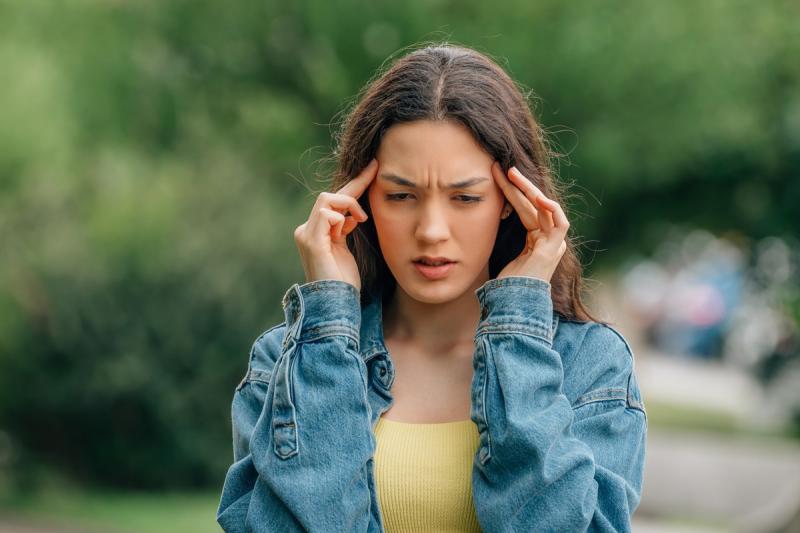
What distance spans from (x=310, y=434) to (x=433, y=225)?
0.51 metres

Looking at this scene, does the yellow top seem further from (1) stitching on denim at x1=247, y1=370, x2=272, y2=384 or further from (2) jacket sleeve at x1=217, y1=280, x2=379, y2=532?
(1) stitching on denim at x1=247, y1=370, x2=272, y2=384

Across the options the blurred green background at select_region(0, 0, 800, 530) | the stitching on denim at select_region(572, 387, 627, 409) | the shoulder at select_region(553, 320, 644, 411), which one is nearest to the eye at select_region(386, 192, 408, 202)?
the shoulder at select_region(553, 320, 644, 411)

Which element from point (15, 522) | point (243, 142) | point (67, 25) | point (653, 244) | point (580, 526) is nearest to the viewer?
point (580, 526)

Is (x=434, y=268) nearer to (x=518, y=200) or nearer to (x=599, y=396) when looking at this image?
(x=518, y=200)

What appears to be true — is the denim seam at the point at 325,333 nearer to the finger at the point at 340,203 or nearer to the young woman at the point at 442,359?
the young woman at the point at 442,359

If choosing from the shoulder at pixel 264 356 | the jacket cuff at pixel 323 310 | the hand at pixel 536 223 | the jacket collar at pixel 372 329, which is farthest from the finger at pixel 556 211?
the shoulder at pixel 264 356

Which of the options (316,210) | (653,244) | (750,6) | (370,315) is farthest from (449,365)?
(653,244)

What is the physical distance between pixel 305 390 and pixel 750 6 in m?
11.9

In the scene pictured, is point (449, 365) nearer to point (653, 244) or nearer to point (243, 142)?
point (243, 142)

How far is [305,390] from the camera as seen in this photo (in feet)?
8.89

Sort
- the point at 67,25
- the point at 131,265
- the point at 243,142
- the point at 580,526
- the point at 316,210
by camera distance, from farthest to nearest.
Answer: the point at 67,25 → the point at 243,142 → the point at 131,265 → the point at 316,210 → the point at 580,526

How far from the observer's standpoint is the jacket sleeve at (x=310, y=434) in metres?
2.61

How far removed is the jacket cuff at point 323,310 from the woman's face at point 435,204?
0.42ft

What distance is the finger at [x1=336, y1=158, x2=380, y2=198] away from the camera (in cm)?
288
